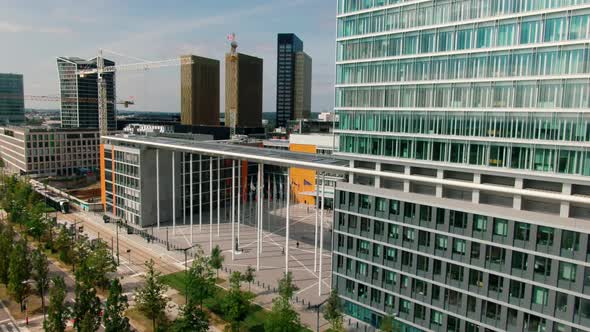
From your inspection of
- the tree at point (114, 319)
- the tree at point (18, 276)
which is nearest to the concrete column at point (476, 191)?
the tree at point (114, 319)

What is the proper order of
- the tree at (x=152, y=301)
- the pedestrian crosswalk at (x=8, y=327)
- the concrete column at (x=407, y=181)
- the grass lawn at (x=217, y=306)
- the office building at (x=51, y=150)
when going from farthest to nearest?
the office building at (x=51, y=150) → the grass lawn at (x=217, y=306) → the concrete column at (x=407, y=181) → the pedestrian crosswalk at (x=8, y=327) → the tree at (x=152, y=301)

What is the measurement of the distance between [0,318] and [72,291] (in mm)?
9460

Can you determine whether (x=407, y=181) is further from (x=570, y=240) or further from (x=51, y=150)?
(x=51, y=150)

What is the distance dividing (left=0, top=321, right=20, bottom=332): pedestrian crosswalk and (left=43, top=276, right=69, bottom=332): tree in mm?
6960

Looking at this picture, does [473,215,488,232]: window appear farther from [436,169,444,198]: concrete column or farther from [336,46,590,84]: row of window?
[336,46,590,84]: row of window

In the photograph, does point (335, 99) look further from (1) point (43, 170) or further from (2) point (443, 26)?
(1) point (43, 170)

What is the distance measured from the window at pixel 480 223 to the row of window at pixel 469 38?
56.1 feet

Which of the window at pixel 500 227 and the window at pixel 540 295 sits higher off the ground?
the window at pixel 500 227

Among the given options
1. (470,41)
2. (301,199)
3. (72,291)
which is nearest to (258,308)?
(72,291)

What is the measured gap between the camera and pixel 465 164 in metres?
43.5

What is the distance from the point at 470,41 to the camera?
4259cm

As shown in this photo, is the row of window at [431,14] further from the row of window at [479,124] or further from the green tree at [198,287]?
the green tree at [198,287]

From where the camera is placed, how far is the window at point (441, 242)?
44.4m

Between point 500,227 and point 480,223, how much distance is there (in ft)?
6.20
